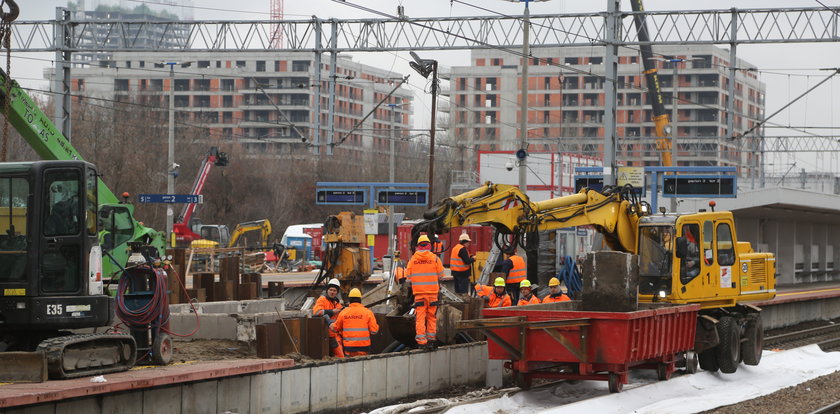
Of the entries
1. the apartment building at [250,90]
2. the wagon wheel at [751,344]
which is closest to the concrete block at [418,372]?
the wagon wheel at [751,344]

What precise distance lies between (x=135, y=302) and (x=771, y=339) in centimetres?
2074

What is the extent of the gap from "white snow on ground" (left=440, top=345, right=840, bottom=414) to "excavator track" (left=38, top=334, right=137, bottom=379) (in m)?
4.26

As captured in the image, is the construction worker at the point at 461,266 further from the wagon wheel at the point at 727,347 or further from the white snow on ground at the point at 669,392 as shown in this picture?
the wagon wheel at the point at 727,347

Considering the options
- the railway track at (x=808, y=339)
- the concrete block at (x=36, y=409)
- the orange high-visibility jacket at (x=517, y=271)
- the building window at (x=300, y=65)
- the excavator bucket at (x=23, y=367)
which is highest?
the building window at (x=300, y=65)

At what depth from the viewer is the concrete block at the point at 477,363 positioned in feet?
63.9

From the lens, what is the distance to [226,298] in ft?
84.2

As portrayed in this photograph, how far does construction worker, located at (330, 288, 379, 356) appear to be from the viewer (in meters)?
17.3

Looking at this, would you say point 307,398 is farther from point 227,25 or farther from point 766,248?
point 766,248

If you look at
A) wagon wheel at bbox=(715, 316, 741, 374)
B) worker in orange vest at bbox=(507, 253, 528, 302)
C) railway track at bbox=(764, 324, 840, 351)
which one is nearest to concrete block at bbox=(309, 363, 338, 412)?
worker in orange vest at bbox=(507, 253, 528, 302)

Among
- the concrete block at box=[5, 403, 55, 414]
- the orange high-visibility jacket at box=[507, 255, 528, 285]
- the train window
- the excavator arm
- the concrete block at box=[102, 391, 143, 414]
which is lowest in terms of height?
the concrete block at box=[102, 391, 143, 414]

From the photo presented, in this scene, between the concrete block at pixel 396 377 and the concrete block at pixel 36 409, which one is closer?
the concrete block at pixel 36 409

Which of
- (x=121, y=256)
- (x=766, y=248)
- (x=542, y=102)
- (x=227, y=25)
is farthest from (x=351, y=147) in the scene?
(x=121, y=256)

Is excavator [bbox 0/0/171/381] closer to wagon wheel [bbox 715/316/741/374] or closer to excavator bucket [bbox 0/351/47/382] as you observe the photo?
excavator bucket [bbox 0/351/47/382]

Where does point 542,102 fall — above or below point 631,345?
above
